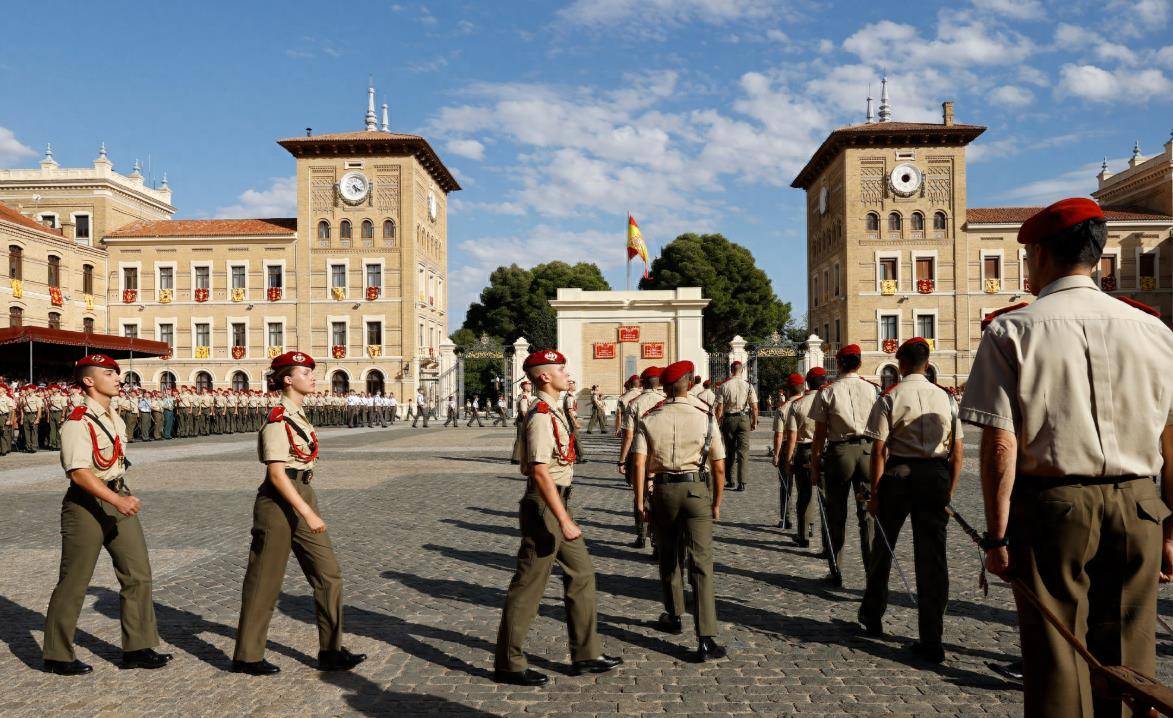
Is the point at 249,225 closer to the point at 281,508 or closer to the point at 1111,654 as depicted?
the point at 281,508

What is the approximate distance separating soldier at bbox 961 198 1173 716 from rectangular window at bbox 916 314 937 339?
4618 centimetres

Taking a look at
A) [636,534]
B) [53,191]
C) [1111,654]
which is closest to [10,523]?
[636,534]

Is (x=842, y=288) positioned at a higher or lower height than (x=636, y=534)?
higher

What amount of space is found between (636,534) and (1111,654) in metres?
6.66

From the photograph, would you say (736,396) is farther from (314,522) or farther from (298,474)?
(314,522)

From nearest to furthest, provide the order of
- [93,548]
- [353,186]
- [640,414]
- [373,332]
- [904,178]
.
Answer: [93,548] < [640,414] < [904,178] < [373,332] < [353,186]

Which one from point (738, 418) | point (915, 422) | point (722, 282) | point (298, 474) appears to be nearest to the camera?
point (298, 474)

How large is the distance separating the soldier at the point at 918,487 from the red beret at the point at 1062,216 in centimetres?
254

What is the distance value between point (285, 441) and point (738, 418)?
30.6 ft

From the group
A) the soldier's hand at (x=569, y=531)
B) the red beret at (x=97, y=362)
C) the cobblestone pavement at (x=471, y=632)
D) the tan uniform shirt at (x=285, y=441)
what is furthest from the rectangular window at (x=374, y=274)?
the soldier's hand at (x=569, y=531)

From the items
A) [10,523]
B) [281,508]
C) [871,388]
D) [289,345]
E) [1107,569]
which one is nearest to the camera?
[1107,569]

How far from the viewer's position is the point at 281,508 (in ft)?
15.7

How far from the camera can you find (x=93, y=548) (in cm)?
493

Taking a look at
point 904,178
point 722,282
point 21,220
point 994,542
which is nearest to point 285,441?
point 994,542
